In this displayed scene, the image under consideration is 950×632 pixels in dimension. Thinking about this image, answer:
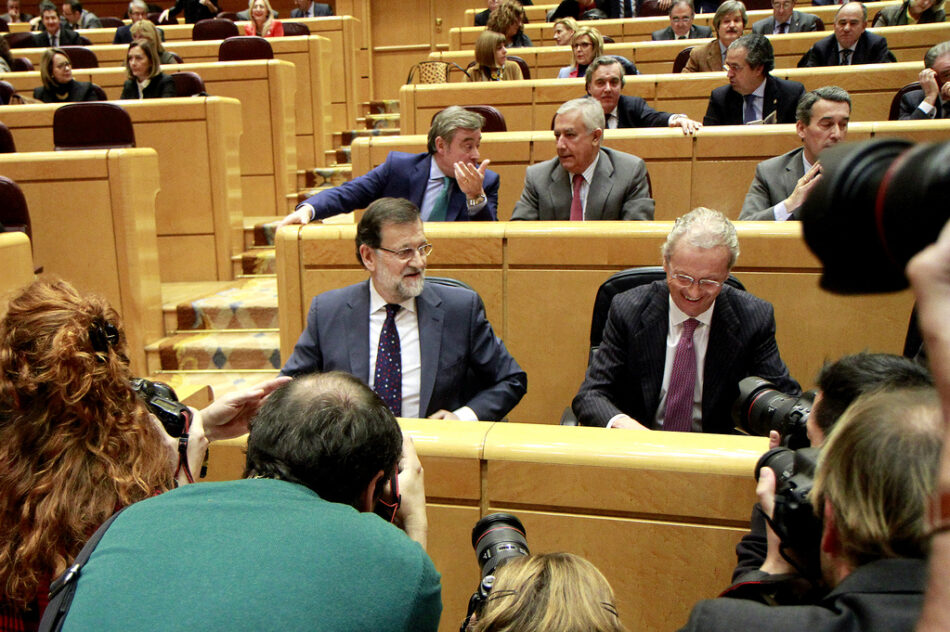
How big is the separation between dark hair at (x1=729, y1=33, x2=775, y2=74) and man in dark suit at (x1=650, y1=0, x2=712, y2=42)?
6.61 ft

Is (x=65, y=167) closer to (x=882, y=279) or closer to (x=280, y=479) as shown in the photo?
(x=280, y=479)

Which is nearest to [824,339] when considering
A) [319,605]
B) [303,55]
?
[319,605]

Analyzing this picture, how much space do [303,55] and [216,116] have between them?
1814 mm

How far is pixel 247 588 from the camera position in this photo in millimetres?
738

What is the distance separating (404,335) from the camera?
2.01m

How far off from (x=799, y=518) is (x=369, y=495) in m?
0.48

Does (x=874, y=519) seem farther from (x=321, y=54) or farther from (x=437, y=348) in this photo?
(x=321, y=54)

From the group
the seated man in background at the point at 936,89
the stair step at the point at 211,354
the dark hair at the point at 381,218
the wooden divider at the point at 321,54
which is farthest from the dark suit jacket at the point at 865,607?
the wooden divider at the point at 321,54

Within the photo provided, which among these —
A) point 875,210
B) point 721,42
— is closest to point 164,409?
point 875,210

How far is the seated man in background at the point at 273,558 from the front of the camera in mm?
729

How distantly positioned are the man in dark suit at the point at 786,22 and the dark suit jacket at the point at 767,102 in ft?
6.00

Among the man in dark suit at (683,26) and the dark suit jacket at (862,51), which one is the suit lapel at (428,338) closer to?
the dark suit jacket at (862,51)

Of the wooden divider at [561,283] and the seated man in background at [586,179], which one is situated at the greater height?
the seated man in background at [586,179]

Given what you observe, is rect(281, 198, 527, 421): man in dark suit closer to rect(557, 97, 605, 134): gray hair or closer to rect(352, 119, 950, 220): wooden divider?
rect(557, 97, 605, 134): gray hair
